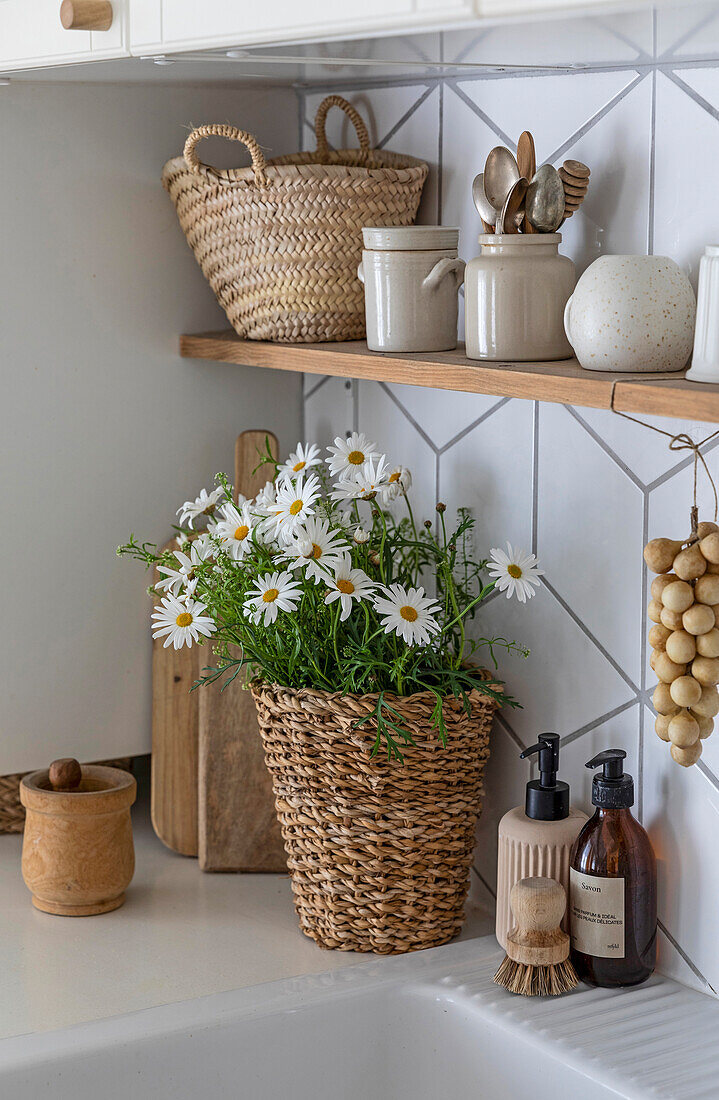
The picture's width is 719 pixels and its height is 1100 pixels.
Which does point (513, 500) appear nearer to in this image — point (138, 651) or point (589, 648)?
point (589, 648)

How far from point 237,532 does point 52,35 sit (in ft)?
1.51

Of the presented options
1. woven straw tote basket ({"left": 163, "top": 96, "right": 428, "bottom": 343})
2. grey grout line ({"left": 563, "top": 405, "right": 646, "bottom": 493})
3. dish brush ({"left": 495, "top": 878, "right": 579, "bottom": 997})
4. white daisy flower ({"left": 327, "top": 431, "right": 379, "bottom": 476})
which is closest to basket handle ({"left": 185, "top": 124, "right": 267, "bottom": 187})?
woven straw tote basket ({"left": 163, "top": 96, "right": 428, "bottom": 343})

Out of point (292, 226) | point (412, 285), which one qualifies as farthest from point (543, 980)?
point (292, 226)

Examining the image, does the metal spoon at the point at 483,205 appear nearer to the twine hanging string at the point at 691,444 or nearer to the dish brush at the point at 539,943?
the twine hanging string at the point at 691,444

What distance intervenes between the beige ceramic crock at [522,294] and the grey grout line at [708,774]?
13.7 inches

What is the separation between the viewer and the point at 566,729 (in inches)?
47.5

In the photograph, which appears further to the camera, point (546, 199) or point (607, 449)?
point (607, 449)

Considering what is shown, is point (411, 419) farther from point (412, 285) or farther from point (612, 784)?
point (612, 784)

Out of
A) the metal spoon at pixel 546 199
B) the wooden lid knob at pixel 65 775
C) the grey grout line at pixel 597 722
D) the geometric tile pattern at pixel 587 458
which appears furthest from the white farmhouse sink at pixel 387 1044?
the metal spoon at pixel 546 199

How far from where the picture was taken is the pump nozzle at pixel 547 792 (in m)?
1.13

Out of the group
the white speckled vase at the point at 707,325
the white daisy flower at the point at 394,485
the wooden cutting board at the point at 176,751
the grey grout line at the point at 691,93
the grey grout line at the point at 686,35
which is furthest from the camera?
the wooden cutting board at the point at 176,751

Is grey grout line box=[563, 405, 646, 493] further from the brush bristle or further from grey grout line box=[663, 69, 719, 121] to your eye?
the brush bristle

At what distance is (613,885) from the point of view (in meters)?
1.08

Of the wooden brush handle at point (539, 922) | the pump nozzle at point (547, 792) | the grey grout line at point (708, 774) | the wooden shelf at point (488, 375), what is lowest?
the wooden brush handle at point (539, 922)
